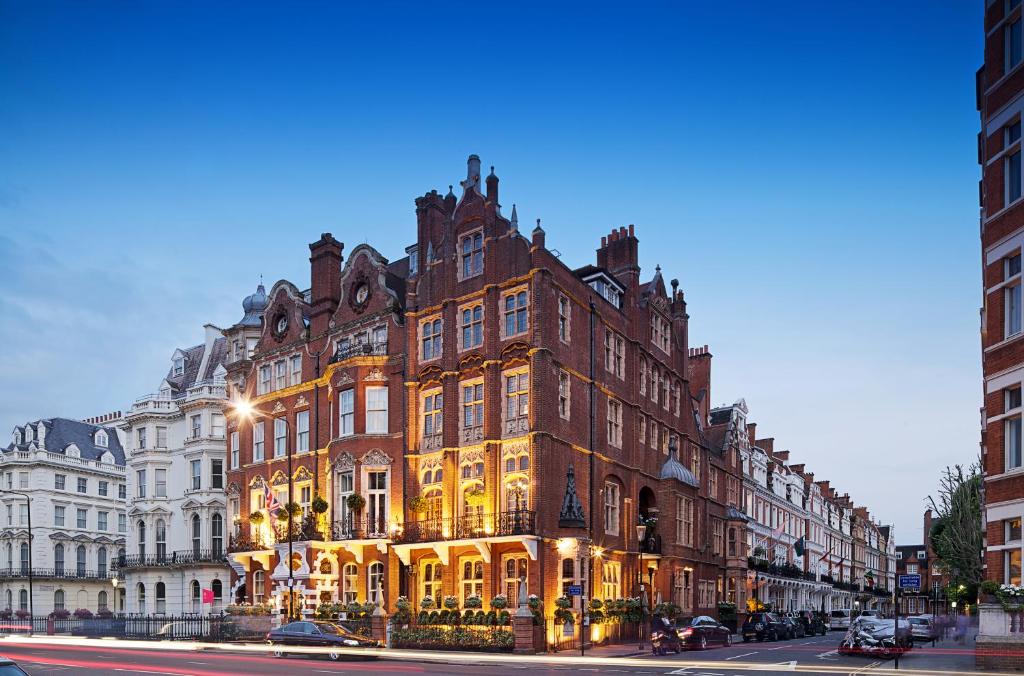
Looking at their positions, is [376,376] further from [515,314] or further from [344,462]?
[515,314]

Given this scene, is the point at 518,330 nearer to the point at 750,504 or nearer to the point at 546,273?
the point at 546,273

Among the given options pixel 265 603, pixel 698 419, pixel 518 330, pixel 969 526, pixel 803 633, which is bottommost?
pixel 803 633

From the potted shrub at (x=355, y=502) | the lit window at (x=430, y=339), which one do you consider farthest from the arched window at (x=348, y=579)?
the lit window at (x=430, y=339)

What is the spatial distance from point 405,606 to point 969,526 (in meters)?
27.2

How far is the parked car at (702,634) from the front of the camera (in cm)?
4041

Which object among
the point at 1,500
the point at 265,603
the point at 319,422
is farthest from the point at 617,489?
the point at 1,500

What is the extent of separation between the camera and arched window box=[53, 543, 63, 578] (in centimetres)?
8150

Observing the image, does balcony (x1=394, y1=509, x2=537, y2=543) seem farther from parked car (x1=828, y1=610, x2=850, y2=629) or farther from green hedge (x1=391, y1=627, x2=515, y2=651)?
parked car (x1=828, y1=610, x2=850, y2=629)

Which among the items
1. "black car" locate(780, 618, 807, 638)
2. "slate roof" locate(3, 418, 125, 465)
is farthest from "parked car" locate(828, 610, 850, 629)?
"slate roof" locate(3, 418, 125, 465)

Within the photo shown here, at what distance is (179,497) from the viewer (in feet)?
202

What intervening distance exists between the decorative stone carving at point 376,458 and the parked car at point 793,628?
23557 millimetres

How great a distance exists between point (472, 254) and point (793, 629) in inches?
1110

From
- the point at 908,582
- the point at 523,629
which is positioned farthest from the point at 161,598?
the point at 908,582

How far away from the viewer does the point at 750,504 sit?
74.5 meters
